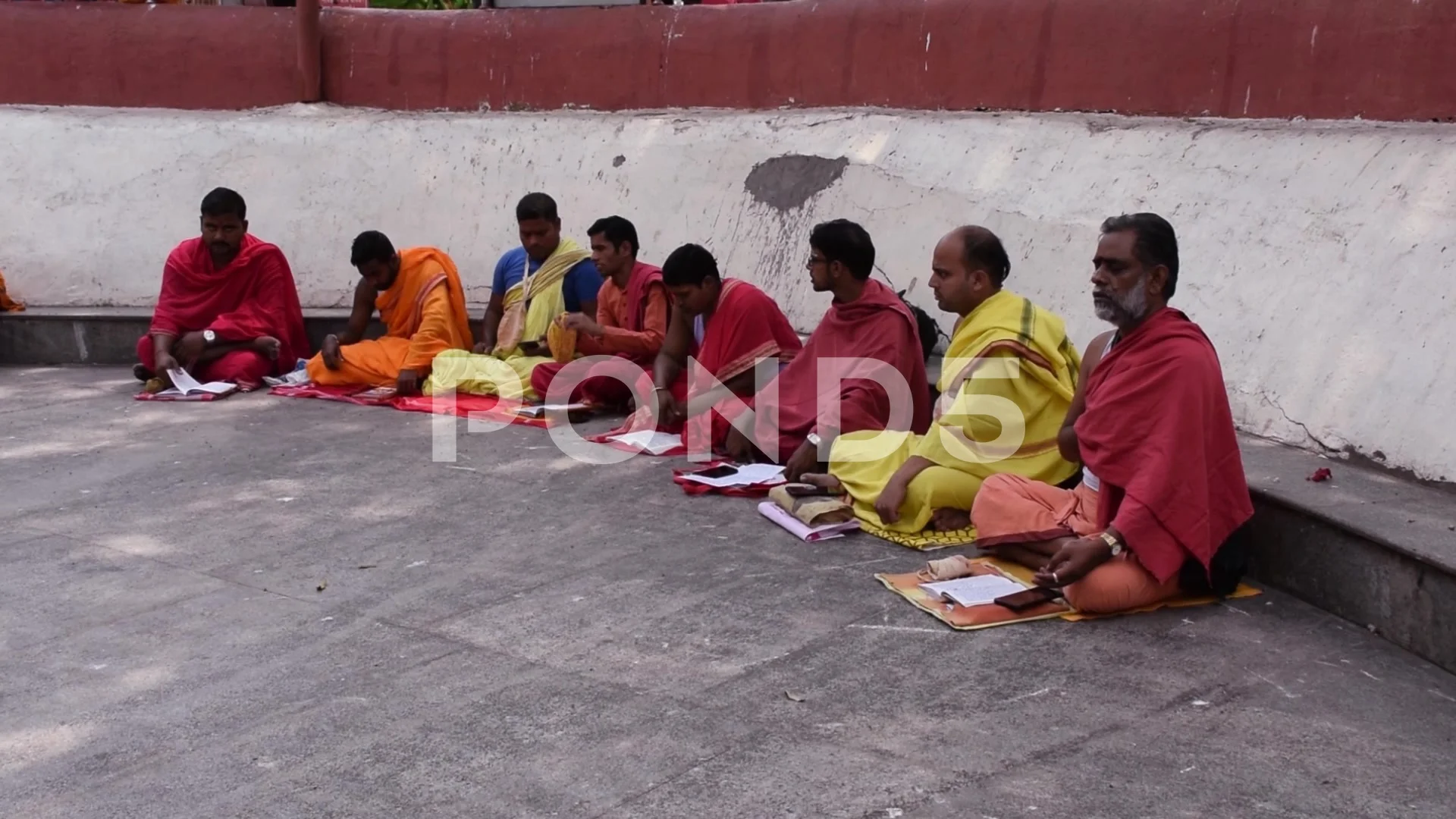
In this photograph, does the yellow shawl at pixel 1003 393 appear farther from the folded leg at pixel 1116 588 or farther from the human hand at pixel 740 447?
the human hand at pixel 740 447

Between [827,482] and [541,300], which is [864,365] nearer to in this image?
A: [827,482]

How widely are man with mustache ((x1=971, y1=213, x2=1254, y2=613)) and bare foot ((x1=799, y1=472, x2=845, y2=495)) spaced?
1.17 meters

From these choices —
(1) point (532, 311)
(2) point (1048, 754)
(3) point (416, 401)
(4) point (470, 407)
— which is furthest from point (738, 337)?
(2) point (1048, 754)

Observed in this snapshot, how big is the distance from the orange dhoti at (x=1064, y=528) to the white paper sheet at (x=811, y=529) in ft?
1.64

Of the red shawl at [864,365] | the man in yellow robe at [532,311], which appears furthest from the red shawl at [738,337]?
the man in yellow robe at [532,311]

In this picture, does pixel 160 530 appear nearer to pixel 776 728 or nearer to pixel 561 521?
pixel 561 521

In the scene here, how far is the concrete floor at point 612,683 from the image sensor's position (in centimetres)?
340

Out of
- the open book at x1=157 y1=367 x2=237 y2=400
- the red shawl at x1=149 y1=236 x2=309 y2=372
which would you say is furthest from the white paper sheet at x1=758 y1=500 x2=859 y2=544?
the red shawl at x1=149 y1=236 x2=309 y2=372

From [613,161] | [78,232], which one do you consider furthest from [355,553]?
[78,232]

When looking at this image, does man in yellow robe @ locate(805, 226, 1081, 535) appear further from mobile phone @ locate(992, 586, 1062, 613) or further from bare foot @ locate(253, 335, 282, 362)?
bare foot @ locate(253, 335, 282, 362)

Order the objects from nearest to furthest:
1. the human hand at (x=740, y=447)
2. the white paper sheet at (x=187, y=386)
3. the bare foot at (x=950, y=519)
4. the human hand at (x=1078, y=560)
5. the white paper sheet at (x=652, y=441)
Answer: the human hand at (x=1078, y=560), the bare foot at (x=950, y=519), the human hand at (x=740, y=447), the white paper sheet at (x=652, y=441), the white paper sheet at (x=187, y=386)

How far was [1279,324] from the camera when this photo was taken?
585 centimetres

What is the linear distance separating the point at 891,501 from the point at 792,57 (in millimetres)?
4744

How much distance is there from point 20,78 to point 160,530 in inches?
258
